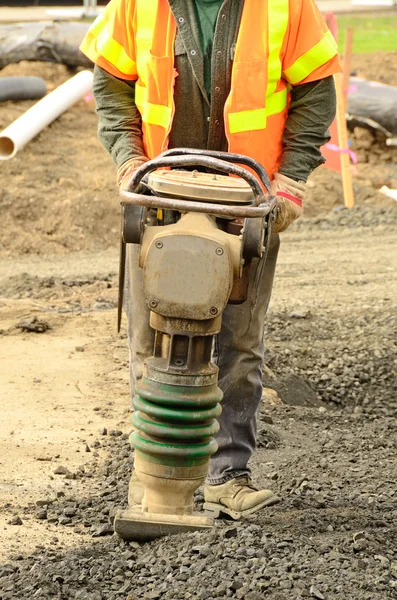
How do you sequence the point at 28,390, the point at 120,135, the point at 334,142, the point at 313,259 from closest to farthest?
1. the point at 120,135
2. the point at 28,390
3. the point at 313,259
4. the point at 334,142

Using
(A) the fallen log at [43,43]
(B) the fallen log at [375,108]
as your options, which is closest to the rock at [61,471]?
(B) the fallen log at [375,108]

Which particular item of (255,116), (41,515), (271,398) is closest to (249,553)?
(41,515)

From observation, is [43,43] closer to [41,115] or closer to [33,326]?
[41,115]

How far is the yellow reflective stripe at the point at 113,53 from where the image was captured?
3861 millimetres

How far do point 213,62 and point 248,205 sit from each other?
67cm

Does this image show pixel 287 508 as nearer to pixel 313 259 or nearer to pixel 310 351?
pixel 310 351

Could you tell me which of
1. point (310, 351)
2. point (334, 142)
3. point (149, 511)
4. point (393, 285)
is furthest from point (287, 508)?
point (334, 142)

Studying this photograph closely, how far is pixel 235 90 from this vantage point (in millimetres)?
3725

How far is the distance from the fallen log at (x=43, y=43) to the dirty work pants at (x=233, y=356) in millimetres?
11159

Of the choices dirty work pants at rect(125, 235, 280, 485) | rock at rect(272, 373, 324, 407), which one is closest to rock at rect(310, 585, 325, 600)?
dirty work pants at rect(125, 235, 280, 485)

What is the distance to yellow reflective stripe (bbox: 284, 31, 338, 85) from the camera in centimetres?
379

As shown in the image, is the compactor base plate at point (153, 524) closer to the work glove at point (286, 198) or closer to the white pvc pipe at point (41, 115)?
the work glove at point (286, 198)

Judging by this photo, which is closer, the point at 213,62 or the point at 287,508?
the point at 213,62

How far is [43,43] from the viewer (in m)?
14.7
